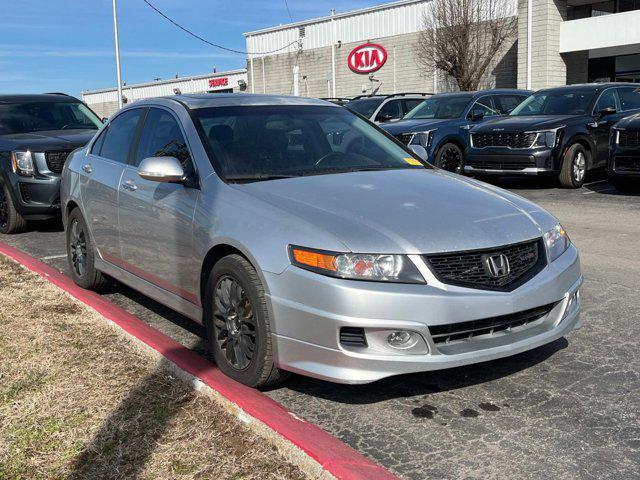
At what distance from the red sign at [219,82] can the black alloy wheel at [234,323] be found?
46.1 m

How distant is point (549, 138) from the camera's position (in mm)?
11680

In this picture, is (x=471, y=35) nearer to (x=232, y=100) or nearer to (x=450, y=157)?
(x=450, y=157)

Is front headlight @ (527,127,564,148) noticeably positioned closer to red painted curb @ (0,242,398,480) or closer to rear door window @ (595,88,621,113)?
rear door window @ (595,88,621,113)

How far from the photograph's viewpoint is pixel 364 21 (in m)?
36.2

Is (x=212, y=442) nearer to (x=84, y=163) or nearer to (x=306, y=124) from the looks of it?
(x=306, y=124)

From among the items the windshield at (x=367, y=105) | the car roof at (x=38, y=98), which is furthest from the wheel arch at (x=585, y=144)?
the car roof at (x=38, y=98)

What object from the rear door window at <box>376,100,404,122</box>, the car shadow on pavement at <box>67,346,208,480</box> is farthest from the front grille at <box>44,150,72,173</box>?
the rear door window at <box>376,100,404,122</box>

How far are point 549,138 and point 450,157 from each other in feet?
6.66

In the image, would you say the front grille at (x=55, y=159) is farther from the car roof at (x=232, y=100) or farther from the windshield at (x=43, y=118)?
the car roof at (x=232, y=100)

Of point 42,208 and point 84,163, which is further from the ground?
point 84,163

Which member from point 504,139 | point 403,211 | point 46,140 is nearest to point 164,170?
point 403,211

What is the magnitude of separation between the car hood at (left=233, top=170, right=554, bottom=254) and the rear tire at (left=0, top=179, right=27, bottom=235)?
6.18m

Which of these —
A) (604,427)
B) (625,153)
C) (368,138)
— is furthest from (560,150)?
(604,427)

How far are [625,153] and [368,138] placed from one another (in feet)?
22.9
